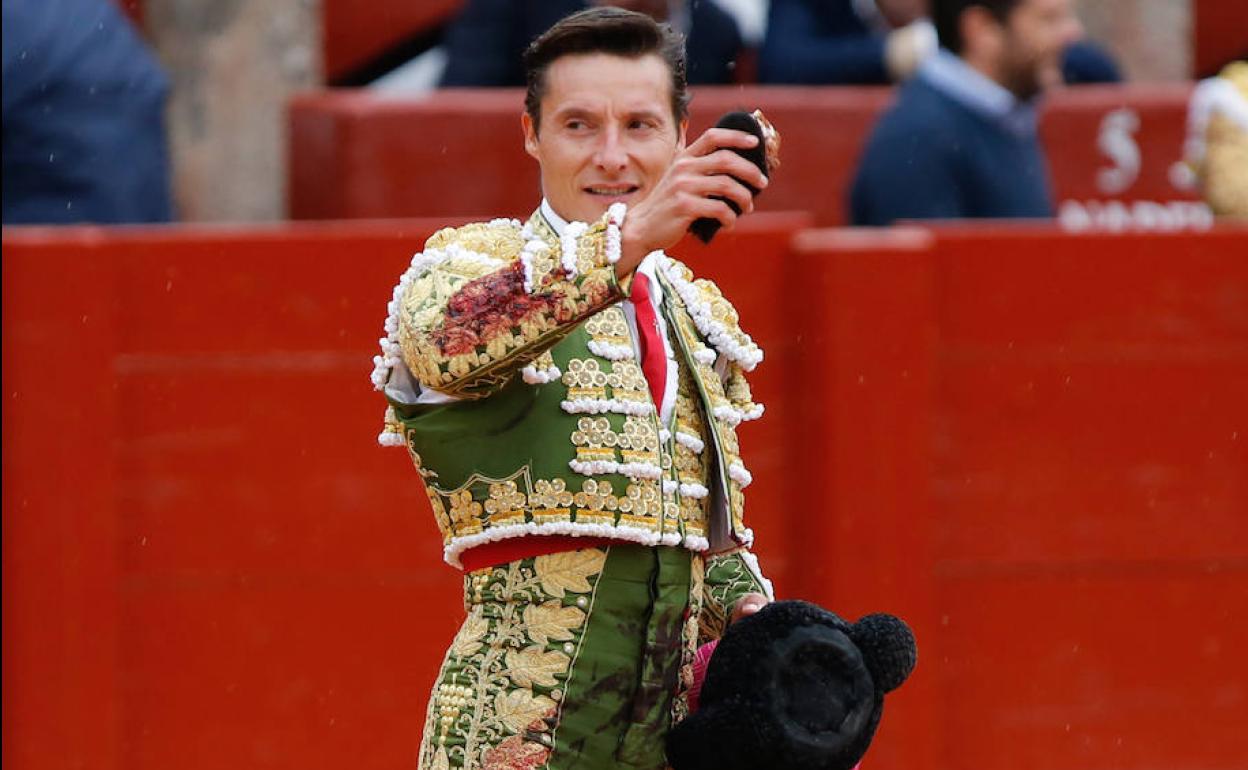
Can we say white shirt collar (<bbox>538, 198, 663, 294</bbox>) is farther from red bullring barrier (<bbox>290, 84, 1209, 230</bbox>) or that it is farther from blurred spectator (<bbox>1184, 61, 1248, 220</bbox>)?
blurred spectator (<bbox>1184, 61, 1248, 220</bbox>)

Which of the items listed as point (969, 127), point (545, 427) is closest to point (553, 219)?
point (545, 427)

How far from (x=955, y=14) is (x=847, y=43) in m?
1.08

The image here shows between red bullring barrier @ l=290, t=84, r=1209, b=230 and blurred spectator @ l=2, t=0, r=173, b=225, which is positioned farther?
red bullring barrier @ l=290, t=84, r=1209, b=230

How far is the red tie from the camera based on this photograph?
336 cm

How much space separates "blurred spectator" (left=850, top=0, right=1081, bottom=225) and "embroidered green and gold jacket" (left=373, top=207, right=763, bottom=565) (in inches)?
102

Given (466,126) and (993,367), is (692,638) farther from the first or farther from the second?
(466,126)

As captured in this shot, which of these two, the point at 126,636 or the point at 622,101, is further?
the point at 126,636

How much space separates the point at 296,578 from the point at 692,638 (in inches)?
79.9

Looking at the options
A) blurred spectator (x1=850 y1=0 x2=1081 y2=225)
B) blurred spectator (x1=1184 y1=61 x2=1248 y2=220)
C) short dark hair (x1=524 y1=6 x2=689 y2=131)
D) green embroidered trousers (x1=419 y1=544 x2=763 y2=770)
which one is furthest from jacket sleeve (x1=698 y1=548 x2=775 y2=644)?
blurred spectator (x1=1184 y1=61 x2=1248 y2=220)

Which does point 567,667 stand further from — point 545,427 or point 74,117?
point 74,117

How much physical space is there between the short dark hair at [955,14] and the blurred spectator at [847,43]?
35.7 inches

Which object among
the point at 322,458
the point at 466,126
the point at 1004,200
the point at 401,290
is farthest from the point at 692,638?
the point at 466,126

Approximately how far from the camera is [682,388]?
3391 millimetres

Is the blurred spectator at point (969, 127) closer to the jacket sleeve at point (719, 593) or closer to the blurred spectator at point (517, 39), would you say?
the blurred spectator at point (517, 39)
